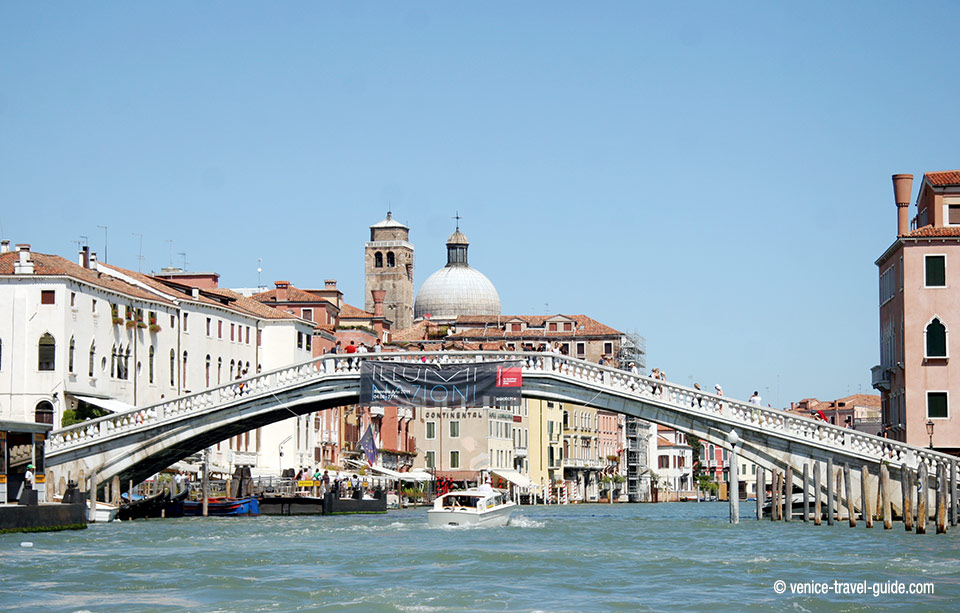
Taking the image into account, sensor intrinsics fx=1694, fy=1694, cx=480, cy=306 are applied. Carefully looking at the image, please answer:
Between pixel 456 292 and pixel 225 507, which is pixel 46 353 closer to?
pixel 225 507

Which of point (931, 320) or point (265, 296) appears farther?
point (265, 296)

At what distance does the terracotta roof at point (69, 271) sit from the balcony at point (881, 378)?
755 inches

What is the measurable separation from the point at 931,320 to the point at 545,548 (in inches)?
490

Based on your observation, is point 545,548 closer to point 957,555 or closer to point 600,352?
point 957,555

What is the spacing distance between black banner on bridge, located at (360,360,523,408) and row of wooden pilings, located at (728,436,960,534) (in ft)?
17.9

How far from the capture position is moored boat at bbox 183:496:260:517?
4197 centimetres

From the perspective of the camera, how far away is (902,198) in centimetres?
3897

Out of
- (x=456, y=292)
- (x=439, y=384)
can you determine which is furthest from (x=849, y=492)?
(x=456, y=292)

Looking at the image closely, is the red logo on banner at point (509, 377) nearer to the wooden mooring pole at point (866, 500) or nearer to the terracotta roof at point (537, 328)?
the wooden mooring pole at point (866, 500)

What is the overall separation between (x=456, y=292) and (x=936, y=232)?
7206 centimetres

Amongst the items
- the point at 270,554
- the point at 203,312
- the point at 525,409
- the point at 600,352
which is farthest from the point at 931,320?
the point at 600,352

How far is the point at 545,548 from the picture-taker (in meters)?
28.6

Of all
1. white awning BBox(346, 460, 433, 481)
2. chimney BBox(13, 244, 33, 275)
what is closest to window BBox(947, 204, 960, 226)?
chimney BBox(13, 244, 33, 275)

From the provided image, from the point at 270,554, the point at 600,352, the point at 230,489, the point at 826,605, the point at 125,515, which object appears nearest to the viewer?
the point at 826,605
